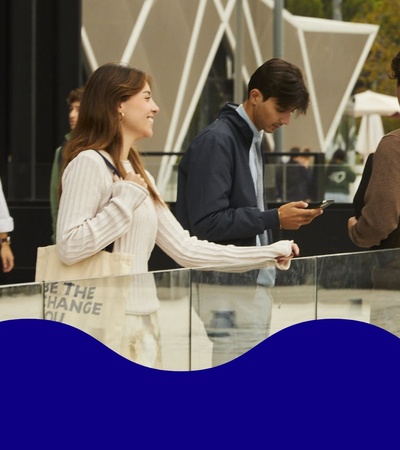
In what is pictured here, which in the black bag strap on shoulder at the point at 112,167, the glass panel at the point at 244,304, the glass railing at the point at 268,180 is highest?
the black bag strap on shoulder at the point at 112,167

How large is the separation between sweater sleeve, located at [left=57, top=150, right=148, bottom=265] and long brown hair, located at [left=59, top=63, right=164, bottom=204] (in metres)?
0.11

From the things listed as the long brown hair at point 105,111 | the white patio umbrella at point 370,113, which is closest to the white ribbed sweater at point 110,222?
the long brown hair at point 105,111

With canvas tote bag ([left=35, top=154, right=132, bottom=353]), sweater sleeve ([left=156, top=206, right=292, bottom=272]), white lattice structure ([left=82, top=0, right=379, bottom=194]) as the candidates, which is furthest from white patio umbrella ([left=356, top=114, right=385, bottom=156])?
canvas tote bag ([left=35, top=154, right=132, bottom=353])

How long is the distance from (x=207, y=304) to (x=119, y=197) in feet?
1.75

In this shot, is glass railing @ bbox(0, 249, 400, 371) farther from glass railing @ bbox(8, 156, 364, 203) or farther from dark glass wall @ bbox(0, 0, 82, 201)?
dark glass wall @ bbox(0, 0, 82, 201)

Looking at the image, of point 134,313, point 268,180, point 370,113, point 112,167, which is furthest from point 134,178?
point 370,113

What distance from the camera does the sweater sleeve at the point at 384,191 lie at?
556 centimetres

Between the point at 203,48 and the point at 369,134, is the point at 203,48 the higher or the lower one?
the higher one

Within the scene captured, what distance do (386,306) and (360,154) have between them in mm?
11346

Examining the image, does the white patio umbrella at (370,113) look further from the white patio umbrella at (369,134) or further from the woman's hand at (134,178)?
the woman's hand at (134,178)

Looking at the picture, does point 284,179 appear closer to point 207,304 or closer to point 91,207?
point 91,207

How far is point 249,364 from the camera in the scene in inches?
166

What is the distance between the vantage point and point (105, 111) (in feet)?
16.7

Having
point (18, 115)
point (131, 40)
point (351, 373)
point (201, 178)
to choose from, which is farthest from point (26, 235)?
point (351, 373)
